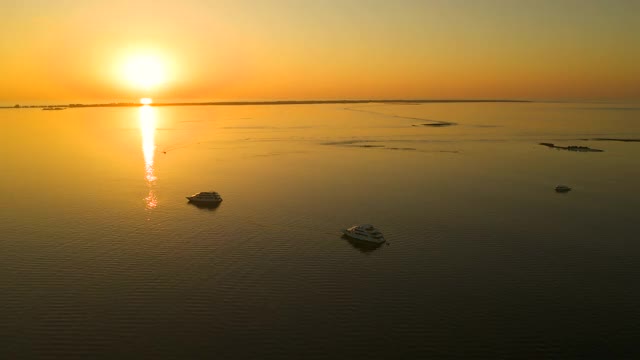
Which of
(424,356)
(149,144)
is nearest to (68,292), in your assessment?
(424,356)

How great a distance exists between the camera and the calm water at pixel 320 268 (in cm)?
3625

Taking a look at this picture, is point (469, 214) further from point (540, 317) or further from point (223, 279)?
point (223, 279)

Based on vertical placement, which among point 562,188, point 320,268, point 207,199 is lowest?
Answer: point 320,268

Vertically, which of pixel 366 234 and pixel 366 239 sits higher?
pixel 366 234

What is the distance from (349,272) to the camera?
4906cm

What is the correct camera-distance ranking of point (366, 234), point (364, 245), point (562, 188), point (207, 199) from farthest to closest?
point (562, 188) → point (207, 199) → point (366, 234) → point (364, 245)

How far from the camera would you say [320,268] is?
5016cm

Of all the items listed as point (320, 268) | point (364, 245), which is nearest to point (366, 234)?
point (364, 245)

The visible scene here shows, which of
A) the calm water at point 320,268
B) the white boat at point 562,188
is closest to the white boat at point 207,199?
the calm water at point 320,268

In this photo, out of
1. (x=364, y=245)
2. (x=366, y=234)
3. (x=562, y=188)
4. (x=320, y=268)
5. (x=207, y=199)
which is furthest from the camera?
(x=562, y=188)

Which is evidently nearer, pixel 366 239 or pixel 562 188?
pixel 366 239

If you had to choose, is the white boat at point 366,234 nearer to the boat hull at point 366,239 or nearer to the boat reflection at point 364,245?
the boat hull at point 366,239

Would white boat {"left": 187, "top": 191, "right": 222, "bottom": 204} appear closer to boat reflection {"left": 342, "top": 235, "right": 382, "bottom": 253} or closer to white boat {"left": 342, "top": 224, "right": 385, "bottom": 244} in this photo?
white boat {"left": 342, "top": 224, "right": 385, "bottom": 244}

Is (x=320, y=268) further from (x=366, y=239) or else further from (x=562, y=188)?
(x=562, y=188)
